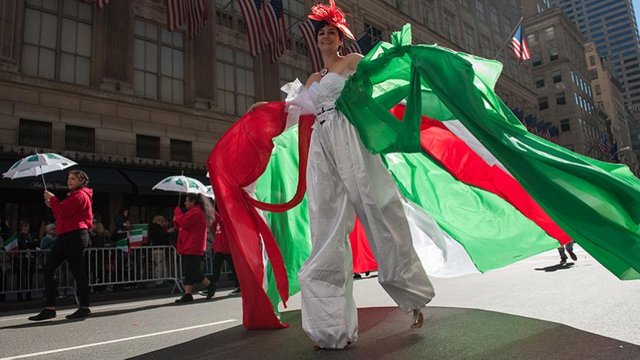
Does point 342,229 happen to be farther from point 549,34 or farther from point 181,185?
point 549,34

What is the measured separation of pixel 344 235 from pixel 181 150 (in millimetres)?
16718

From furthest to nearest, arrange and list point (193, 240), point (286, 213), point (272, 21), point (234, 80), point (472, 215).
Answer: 1. point (234, 80)
2. point (272, 21)
3. point (193, 240)
4. point (286, 213)
5. point (472, 215)

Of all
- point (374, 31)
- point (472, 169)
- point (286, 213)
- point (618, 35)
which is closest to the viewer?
point (472, 169)

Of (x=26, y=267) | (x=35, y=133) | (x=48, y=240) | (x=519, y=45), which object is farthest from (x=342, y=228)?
(x=519, y=45)

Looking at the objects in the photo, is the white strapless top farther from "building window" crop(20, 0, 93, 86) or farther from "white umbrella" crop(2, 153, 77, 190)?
"building window" crop(20, 0, 93, 86)

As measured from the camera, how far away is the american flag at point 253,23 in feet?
58.5

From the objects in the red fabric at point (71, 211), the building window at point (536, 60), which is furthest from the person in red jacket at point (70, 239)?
the building window at point (536, 60)

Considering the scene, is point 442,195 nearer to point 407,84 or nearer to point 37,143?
point 407,84

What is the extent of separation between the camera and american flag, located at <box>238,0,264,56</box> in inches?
703

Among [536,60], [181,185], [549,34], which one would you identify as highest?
[549,34]

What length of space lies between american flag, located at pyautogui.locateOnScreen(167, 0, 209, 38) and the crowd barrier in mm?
9703

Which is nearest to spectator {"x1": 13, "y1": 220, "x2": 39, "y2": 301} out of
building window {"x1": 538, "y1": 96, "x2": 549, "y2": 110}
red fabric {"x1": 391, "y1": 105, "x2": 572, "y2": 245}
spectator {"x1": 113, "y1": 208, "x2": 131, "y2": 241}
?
spectator {"x1": 113, "y1": 208, "x2": 131, "y2": 241}

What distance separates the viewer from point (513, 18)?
5353 cm

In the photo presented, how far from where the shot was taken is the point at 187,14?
18062 mm
